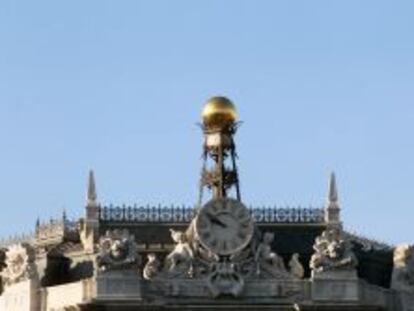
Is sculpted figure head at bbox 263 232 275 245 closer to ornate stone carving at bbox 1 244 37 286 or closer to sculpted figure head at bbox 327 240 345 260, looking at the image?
sculpted figure head at bbox 327 240 345 260

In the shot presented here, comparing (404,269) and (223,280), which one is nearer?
(223,280)

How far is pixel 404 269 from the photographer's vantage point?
338 ft

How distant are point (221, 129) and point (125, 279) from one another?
14.8m

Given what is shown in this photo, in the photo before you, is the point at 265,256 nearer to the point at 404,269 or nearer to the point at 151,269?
the point at 151,269

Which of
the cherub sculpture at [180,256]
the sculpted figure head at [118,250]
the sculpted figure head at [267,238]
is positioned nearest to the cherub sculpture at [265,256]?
the sculpted figure head at [267,238]

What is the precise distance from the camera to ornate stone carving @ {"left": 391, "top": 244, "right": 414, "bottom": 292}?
338 feet

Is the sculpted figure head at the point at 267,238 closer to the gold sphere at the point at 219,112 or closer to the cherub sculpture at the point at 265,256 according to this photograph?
the cherub sculpture at the point at 265,256

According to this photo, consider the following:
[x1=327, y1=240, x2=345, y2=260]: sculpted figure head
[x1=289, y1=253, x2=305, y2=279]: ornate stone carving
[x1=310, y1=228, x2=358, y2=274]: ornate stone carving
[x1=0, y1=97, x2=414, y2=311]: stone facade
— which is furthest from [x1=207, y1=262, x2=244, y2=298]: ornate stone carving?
[x1=327, y1=240, x2=345, y2=260]: sculpted figure head

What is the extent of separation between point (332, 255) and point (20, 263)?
15058mm

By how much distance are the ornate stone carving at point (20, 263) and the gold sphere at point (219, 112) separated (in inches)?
511

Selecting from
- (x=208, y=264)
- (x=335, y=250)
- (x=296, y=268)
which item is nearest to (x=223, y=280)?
(x=208, y=264)

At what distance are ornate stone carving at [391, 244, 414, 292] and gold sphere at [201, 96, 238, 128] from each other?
1179 centimetres

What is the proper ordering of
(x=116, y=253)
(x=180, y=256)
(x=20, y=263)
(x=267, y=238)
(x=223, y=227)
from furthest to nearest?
(x=20, y=263), (x=267, y=238), (x=223, y=227), (x=180, y=256), (x=116, y=253)

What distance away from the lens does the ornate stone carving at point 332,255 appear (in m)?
98.6
